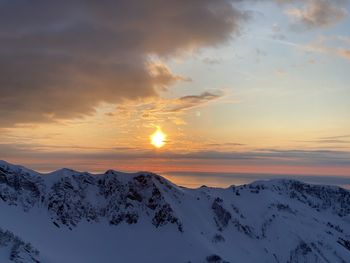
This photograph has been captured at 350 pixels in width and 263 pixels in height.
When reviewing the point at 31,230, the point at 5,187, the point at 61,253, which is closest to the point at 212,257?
the point at 61,253

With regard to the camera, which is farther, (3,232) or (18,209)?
(18,209)

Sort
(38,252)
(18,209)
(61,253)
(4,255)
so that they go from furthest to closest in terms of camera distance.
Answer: (18,209) → (61,253) → (38,252) → (4,255)

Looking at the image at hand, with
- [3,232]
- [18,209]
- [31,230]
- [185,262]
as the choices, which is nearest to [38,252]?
[3,232]

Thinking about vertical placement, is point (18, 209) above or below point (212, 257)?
above

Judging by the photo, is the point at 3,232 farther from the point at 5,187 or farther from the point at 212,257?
the point at 212,257

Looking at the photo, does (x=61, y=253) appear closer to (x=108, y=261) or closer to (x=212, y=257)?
(x=108, y=261)

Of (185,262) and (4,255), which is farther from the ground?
(4,255)

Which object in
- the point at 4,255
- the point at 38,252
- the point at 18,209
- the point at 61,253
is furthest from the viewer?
the point at 18,209

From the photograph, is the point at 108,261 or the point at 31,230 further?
the point at 108,261

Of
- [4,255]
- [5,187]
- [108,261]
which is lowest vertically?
[108,261]
